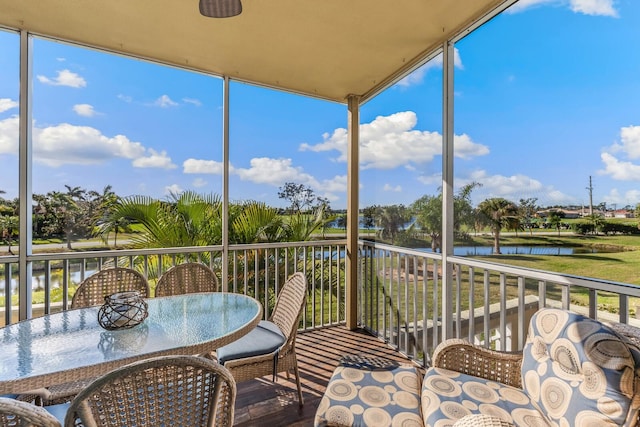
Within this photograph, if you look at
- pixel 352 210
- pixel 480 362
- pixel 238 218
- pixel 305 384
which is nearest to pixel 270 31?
pixel 238 218

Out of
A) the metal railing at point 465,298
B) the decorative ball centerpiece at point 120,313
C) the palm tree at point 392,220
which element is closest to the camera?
the decorative ball centerpiece at point 120,313

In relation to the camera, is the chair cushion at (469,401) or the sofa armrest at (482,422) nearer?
the sofa armrest at (482,422)

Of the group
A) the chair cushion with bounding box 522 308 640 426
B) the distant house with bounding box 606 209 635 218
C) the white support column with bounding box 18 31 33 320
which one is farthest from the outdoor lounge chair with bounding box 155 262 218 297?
the distant house with bounding box 606 209 635 218

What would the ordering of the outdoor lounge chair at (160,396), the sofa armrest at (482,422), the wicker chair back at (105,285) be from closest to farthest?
the outdoor lounge chair at (160,396)
the sofa armrest at (482,422)
the wicker chair back at (105,285)

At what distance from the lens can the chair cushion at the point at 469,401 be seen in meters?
1.25

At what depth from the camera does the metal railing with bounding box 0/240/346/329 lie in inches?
99.5

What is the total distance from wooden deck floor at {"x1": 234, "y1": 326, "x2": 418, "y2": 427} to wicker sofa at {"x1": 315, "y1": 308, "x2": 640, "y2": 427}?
0.64m

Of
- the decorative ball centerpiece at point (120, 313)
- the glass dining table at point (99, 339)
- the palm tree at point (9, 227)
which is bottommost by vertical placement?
the glass dining table at point (99, 339)

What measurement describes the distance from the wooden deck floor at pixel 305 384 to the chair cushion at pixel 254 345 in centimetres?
45

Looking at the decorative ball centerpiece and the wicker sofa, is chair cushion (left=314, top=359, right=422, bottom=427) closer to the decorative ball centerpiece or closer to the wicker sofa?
the wicker sofa

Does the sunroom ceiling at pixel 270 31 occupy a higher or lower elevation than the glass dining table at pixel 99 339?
higher

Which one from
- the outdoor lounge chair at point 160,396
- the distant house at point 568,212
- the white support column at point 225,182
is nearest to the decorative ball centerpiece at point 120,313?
the outdoor lounge chair at point 160,396

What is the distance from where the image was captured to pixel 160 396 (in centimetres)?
88

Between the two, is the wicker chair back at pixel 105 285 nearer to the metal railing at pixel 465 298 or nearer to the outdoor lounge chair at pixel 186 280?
the outdoor lounge chair at pixel 186 280
